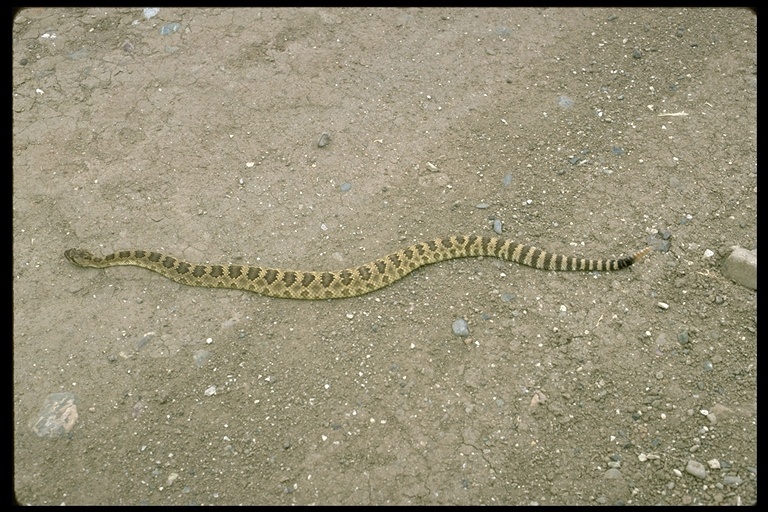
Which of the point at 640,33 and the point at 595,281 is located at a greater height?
the point at 640,33

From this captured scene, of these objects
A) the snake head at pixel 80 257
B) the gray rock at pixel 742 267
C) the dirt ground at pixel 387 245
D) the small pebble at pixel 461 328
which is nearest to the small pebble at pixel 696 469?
the dirt ground at pixel 387 245

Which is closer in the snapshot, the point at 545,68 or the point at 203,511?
the point at 203,511

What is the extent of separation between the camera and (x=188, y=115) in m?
8.53

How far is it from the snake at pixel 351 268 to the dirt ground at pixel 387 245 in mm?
136

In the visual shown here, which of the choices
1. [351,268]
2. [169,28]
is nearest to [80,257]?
[351,268]

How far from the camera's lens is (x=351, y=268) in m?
6.79

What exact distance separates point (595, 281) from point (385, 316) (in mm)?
2141

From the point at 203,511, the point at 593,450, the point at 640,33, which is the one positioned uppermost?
the point at 640,33

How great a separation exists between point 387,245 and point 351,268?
22.1 inches

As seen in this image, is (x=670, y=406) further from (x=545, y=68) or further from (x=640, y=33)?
(x=640, y=33)

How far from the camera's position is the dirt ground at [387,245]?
17.5ft

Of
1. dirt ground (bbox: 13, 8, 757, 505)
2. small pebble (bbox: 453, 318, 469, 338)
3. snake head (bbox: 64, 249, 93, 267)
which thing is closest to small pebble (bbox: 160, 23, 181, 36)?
dirt ground (bbox: 13, 8, 757, 505)

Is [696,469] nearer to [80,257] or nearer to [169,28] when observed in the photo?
[80,257]

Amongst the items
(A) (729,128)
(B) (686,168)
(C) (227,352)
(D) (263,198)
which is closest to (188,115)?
(D) (263,198)
